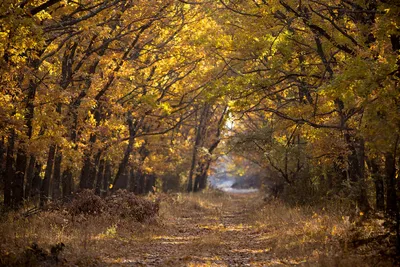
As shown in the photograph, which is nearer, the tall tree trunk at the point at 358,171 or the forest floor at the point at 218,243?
the forest floor at the point at 218,243

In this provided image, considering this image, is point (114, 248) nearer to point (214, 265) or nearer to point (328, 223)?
point (214, 265)

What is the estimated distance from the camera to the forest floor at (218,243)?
918cm

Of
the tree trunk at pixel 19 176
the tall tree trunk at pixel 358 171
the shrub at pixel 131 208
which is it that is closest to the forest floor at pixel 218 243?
the shrub at pixel 131 208

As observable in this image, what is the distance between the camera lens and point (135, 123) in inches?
1009

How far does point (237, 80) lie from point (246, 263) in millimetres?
5245

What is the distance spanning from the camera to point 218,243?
42.0 ft

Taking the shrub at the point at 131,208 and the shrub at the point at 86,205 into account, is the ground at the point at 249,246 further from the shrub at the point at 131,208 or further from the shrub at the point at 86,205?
the shrub at the point at 86,205

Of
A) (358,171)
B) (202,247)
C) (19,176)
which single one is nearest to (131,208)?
(19,176)

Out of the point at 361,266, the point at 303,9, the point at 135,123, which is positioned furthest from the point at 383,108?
the point at 135,123

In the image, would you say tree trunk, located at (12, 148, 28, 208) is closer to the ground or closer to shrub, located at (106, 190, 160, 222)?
shrub, located at (106, 190, 160, 222)

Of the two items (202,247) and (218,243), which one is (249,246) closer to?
(218,243)

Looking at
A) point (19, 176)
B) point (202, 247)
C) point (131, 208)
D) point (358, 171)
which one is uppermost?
point (358, 171)

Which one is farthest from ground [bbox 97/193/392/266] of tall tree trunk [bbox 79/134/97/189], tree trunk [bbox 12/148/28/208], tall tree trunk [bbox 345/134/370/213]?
tall tree trunk [bbox 79/134/97/189]

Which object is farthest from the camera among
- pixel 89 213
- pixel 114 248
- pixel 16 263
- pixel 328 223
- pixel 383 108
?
pixel 89 213
